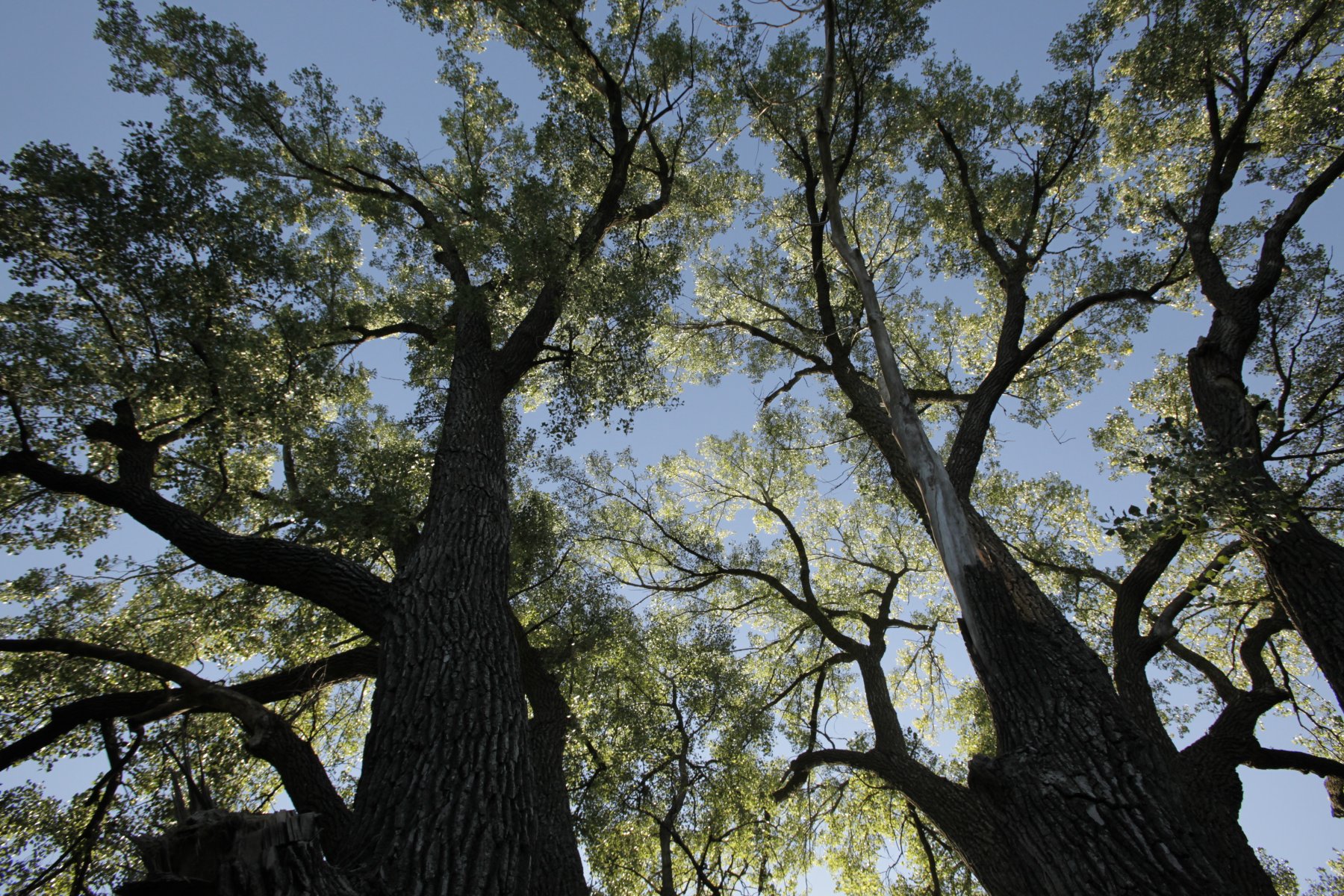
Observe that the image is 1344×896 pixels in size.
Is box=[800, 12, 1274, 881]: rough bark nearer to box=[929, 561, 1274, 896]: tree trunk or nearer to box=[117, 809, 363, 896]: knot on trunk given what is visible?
box=[929, 561, 1274, 896]: tree trunk

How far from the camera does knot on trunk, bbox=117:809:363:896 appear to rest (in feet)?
6.48

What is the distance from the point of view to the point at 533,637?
9.46 m

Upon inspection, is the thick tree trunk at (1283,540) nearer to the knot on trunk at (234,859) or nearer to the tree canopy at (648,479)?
the tree canopy at (648,479)

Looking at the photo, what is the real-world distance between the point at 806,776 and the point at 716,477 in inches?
222

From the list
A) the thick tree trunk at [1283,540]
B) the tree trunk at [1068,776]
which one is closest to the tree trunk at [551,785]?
the tree trunk at [1068,776]

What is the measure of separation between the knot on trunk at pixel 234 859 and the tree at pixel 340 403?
5.6 inches

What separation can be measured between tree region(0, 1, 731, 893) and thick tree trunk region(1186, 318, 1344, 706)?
18.5ft

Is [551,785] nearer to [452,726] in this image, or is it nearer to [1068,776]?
[452,726]

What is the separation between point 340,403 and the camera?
9.97 metres

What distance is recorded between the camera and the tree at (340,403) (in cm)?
367

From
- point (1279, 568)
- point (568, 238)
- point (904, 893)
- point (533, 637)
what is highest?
point (568, 238)

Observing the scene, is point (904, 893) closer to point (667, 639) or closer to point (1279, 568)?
point (667, 639)

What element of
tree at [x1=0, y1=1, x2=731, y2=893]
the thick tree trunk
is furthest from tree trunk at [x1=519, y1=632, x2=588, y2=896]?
the thick tree trunk

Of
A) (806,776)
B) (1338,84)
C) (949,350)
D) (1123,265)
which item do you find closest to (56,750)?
(806,776)
